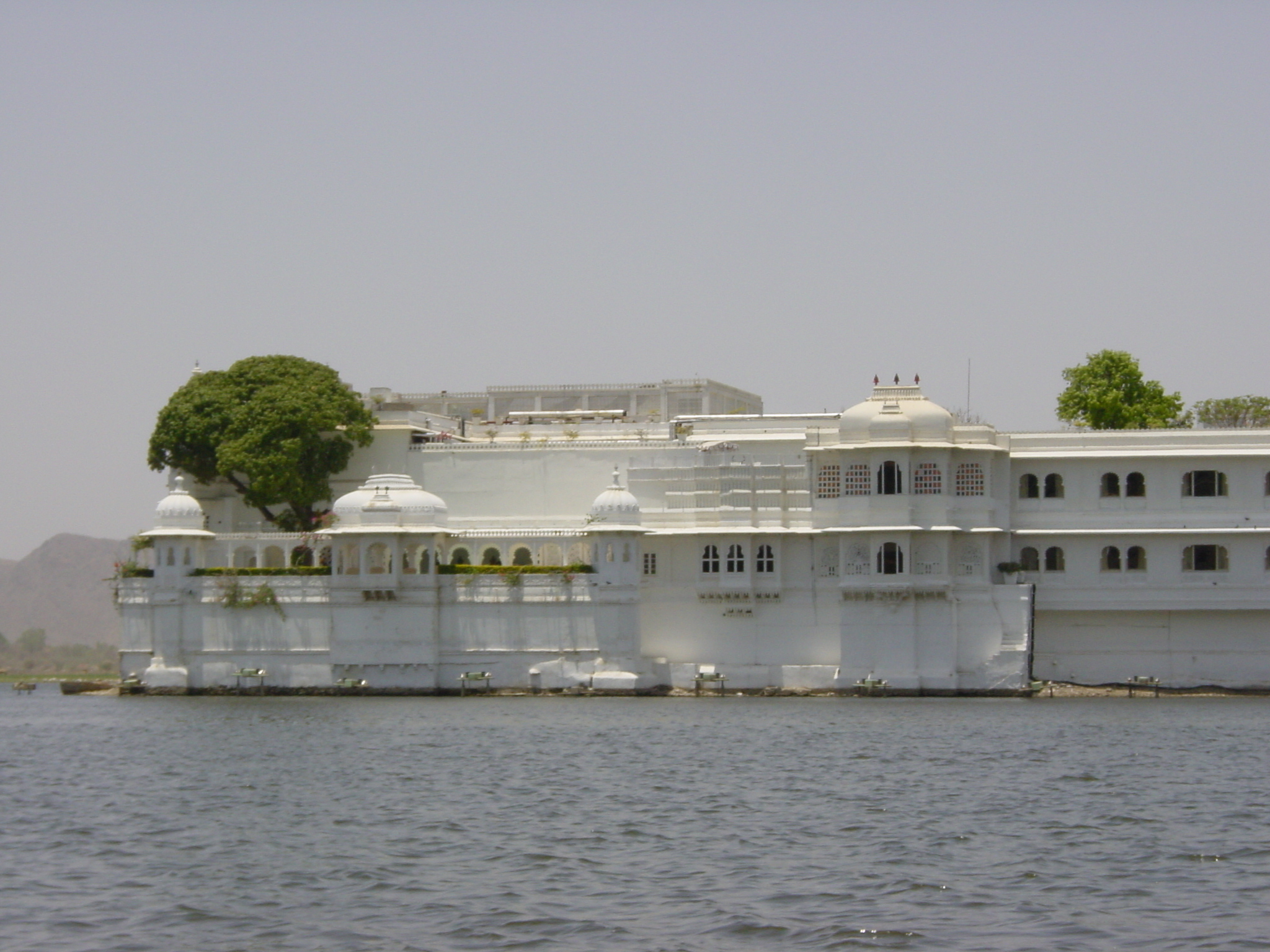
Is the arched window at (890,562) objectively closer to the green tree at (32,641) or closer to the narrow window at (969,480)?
the narrow window at (969,480)

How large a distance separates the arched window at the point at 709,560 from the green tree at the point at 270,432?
39.2ft

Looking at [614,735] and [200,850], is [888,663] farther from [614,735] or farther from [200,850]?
[200,850]

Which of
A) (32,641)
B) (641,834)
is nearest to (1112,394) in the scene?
(641,834)

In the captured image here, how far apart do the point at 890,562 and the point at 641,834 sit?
29594mm

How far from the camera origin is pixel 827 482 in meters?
59.5

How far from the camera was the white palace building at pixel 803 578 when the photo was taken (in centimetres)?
5812

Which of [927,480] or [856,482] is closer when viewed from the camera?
[927,480]

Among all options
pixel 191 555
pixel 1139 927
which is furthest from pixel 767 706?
pixel 1139 927

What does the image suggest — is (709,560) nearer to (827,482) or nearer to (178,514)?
(827,482)

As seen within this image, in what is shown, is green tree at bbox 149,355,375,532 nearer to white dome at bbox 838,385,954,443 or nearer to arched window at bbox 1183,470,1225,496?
white dome at bbox 838,385,954,443

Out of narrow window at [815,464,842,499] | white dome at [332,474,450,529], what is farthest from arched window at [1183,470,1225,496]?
white dome at [332,474,450,529]

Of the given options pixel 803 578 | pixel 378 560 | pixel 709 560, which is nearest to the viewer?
pixel 803 578

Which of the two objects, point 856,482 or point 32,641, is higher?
point 856,482

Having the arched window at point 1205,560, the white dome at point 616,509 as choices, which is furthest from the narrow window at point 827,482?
the arched window at point 1205,560
